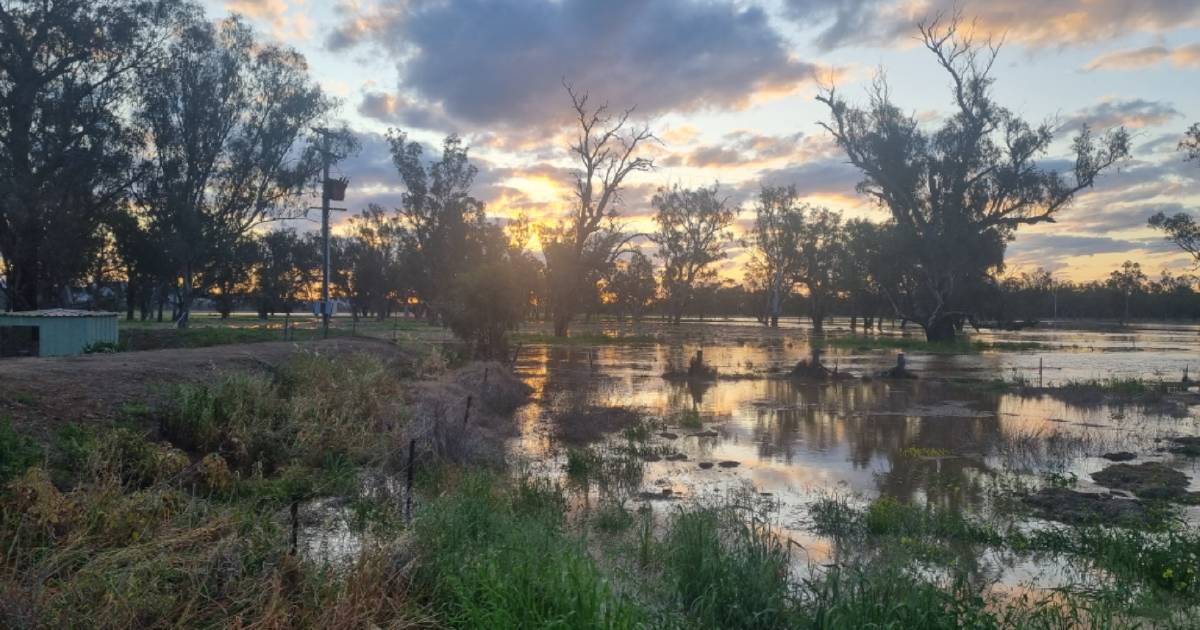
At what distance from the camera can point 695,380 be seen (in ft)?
93.4

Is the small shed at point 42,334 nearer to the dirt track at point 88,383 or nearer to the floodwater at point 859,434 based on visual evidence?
the dirt track at point 88,383

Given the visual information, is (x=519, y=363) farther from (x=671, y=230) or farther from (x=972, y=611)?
(x=671, y=230)

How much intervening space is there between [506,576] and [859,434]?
1310 cm

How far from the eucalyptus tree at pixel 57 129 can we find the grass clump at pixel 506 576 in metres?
32.1

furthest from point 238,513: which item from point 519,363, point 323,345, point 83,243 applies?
point 83,243

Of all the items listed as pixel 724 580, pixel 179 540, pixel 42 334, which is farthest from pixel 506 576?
pixel 42 334

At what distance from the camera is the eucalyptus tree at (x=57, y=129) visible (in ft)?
103

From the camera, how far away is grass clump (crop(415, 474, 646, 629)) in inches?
202

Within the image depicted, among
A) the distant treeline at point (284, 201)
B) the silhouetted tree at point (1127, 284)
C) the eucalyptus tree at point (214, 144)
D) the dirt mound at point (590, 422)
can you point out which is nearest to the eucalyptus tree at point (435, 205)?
the distant treeline at point (284, 201)

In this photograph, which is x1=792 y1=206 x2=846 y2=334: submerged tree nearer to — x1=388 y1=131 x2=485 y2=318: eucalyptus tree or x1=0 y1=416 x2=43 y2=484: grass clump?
x1=388 y1=131 x2=485 y2=318: eucalyptus tree

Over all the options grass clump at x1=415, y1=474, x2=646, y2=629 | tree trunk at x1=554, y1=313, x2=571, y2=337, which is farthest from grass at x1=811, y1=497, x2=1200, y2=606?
tree trunk at x1=554, y1=313, x2=571, y2=337

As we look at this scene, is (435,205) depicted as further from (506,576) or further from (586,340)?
(506,576)

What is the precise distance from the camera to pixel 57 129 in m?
33.5

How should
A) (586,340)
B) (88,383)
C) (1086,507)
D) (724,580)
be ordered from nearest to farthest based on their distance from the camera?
(724,580), (1086,507), (88,383), (586,340)
